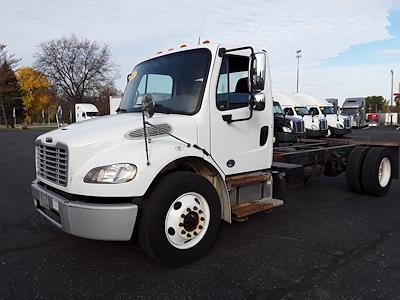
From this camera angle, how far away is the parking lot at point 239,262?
3.58m

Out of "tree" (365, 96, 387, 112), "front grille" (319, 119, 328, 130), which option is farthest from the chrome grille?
"tree" (365, 96, 387, 112)

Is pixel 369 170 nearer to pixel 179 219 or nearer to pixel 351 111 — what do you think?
pixel 179 219

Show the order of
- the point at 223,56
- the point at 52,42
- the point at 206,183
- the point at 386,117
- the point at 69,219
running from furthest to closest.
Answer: the point at 386,117, the point at 52,42, the point at 223,56, the point at 206,183, the point at 69,219

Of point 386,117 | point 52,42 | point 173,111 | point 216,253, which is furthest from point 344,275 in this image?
point 386,117

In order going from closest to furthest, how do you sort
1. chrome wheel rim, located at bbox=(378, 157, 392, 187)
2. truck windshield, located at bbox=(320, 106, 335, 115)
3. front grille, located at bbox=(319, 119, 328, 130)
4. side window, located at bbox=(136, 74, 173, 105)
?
side window, located at bbox=(136, 74, 173, 105), chrome wheel rim, located at bbox=(378, 157, 392, 187), front grille, located at bbox=(319, 119, 328, 130), truck windshield, located at bbox=(320, 106, 335, 115)

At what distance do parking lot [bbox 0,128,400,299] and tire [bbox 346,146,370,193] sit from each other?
50.0 inches

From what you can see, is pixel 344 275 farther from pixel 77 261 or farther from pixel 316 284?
pixel 77 261

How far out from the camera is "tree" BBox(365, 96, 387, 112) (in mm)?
117938

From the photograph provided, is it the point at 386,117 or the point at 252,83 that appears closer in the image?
the point at 252,83

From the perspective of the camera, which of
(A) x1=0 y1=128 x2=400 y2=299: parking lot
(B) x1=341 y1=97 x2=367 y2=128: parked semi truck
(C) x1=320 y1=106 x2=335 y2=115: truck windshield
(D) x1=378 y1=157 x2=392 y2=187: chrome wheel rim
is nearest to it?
(A) x1=0 y1=128 x2=400 y2=299: parking lot

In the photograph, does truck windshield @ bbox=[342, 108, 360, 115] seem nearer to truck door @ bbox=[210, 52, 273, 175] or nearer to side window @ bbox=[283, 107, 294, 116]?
side window @ bbox=[283, 107, 294, 116]

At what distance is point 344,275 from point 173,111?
2583 mm

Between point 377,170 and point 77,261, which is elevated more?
point 377,170

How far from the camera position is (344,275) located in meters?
3.88
